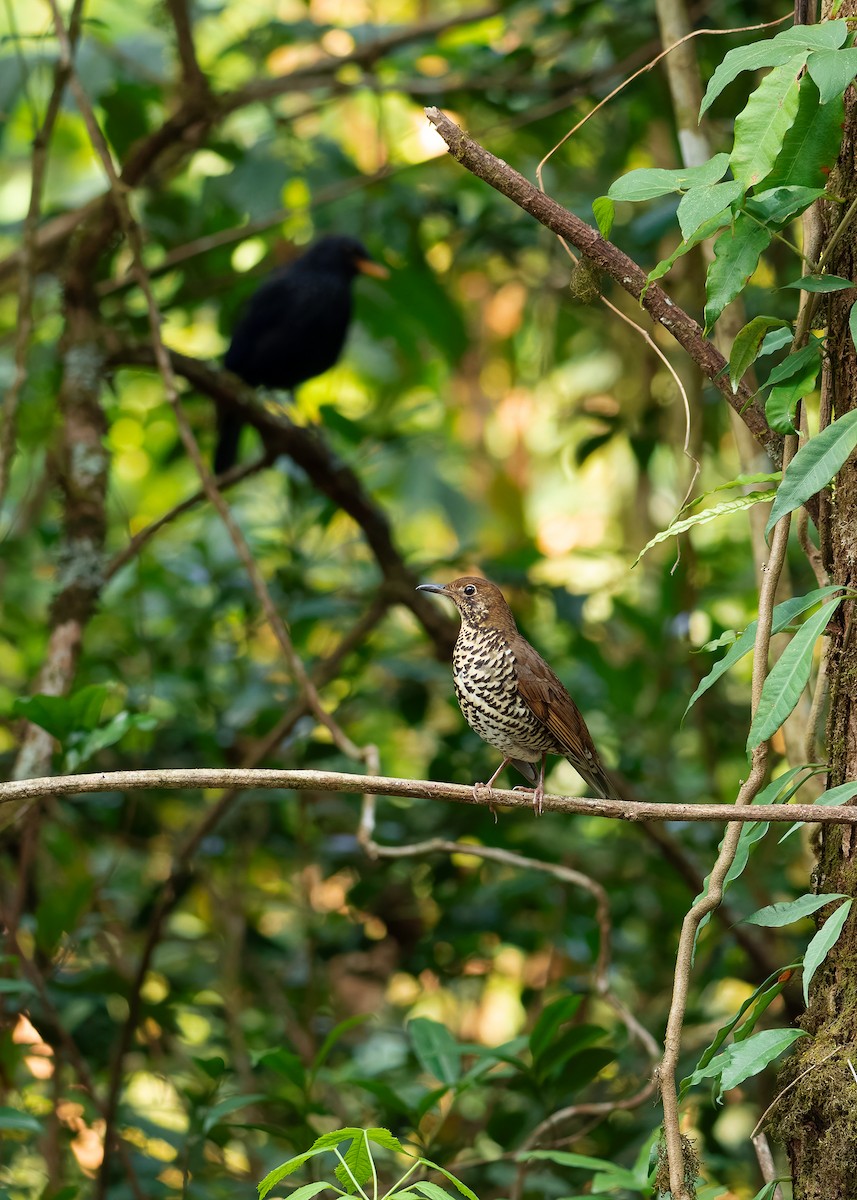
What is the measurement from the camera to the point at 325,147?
4.36m

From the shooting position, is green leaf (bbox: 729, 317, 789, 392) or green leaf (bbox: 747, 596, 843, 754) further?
green leaf (bbox: 729, 317, 789, 392)

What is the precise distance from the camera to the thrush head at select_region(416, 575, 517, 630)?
3.01 metres

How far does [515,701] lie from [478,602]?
15.3 inches

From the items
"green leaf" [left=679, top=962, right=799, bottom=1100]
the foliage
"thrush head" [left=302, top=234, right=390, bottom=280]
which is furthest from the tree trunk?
"thrush head" [left=302, top=234, right=390, bottom=280]

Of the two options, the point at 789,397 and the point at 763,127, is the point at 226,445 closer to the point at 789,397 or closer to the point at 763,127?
the point at 789,397

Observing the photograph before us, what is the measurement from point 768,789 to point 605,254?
83cm

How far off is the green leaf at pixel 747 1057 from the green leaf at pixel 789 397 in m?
0.85

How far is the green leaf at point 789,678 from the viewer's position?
1.66m

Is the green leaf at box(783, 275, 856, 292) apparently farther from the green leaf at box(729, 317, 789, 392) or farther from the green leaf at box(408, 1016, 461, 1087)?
the green leaf at box(408, 1016, 461, 1087)

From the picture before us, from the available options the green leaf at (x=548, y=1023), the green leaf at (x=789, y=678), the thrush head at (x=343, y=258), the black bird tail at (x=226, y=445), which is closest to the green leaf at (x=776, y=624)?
the green leaf at (x=789, y=678)

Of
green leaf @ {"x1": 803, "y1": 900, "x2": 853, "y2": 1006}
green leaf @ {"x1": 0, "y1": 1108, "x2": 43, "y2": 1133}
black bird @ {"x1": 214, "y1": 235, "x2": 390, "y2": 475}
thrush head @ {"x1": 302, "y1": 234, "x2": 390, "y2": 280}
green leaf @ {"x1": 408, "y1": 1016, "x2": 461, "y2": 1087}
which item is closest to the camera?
green leaf @ {"x1": 803, "y1": 900, "x2": 853, "y2": 1006}

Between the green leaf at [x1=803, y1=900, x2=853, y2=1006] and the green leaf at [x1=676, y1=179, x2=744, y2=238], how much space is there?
91 cm

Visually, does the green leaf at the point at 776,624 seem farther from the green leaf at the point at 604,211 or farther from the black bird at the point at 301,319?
the black bird at the point at 301,319

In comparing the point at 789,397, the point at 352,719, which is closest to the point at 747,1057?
the point at 789,397
